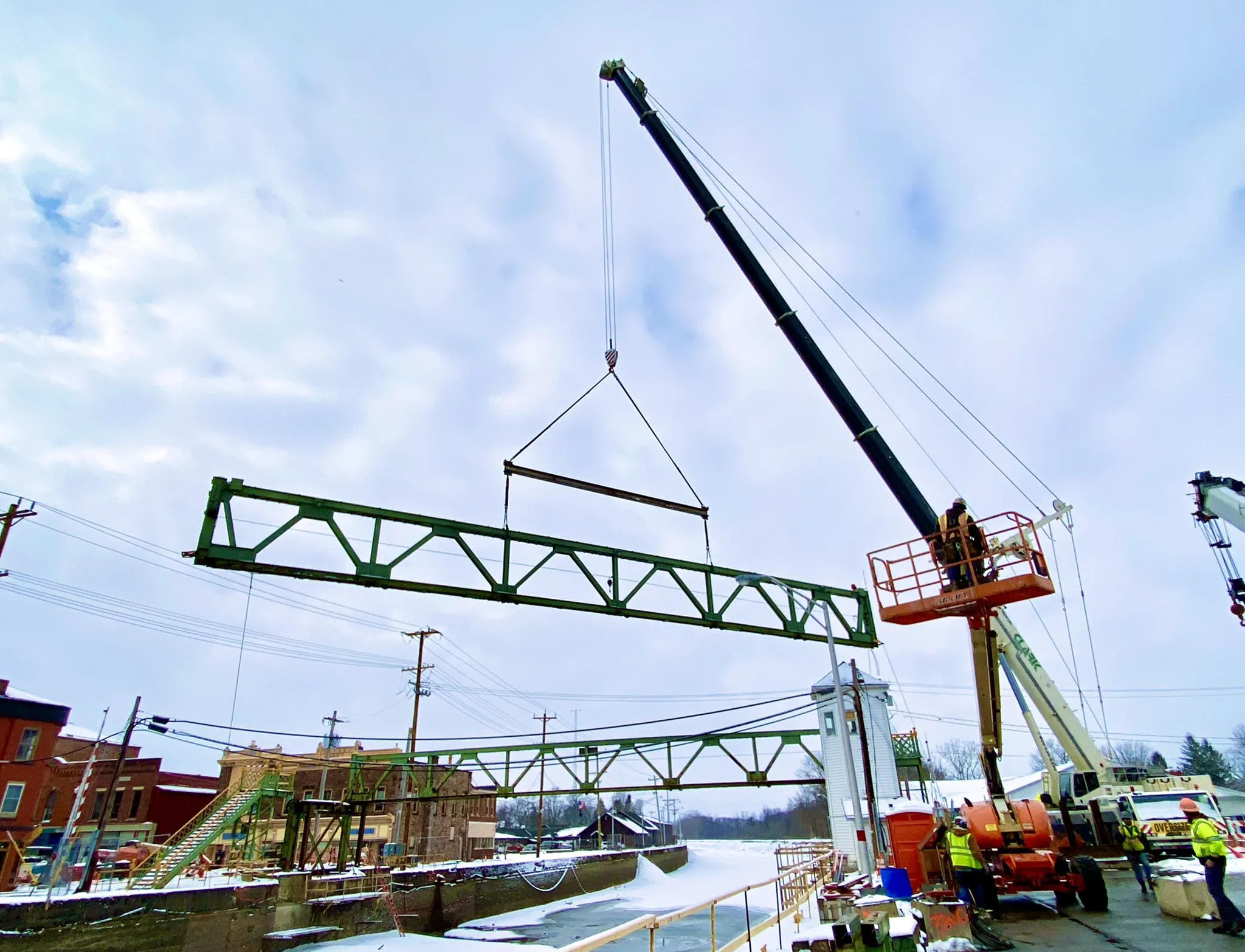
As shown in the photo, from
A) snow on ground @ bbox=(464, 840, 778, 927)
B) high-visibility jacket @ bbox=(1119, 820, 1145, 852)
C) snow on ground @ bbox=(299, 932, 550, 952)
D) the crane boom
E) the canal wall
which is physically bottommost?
snow on ground @ bbox=(464, 840, 778, 927)

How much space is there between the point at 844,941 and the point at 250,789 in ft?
112

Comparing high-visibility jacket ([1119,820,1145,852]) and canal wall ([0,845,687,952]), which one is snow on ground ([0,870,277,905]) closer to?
canal wall ([0,845,687,952])

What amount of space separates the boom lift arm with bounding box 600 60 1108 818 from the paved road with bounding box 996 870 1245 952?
6.46ft

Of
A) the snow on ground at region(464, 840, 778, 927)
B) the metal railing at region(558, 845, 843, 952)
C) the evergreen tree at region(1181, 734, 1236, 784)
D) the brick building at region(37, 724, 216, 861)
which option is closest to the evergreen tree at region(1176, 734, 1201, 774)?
the evergreen tree at region(1181, 734, 1236, 784)

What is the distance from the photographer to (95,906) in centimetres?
2039

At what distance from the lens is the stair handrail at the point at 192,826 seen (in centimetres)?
2825

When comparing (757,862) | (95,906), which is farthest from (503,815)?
(95,906)

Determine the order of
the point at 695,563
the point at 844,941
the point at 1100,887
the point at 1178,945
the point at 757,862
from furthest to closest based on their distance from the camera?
the point at 757,862 < the point at 695,563 < the point at 1100,887 < the point at 1178,945 < the point at 844,941

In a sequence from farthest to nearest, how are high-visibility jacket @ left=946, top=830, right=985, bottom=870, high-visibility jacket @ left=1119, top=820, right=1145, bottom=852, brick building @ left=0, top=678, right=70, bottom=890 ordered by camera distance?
brick building @ left=0, top=678, right=70, bottom=890, high-visibility jacket @ left=1119, top=820, right=1145, bottom=852, high-visibility jacket @ left=946, top=830, right=985, bottom=870

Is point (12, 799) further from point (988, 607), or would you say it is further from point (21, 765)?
point (988, 607)

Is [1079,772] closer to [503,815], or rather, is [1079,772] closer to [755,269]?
[755,269]

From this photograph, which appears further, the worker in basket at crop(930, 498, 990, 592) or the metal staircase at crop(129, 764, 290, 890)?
the metal staircase at crop(129, 764, 290, 890)

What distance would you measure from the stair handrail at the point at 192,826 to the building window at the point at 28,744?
7.37 m

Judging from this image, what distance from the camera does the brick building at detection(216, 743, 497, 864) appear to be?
48.8 meters
